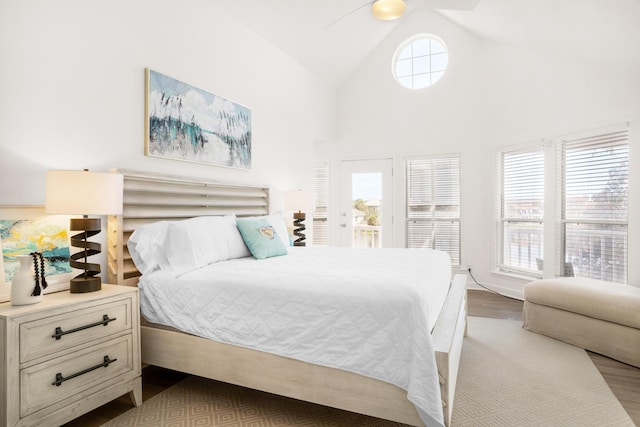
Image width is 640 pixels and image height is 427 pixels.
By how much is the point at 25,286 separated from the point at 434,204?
4.86 m

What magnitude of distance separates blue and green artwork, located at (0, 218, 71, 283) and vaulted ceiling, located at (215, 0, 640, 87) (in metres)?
2.51

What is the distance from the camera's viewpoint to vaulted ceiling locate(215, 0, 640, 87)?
3.11 metres

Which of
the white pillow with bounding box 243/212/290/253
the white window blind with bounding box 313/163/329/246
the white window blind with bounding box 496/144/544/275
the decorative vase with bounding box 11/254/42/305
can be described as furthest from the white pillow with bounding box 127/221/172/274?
the white window blind with bounding box 496/144/544/275

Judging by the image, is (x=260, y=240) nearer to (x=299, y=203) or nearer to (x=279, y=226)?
(x=279, y=226)

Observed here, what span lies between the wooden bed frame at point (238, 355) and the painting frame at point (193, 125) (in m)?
0.25

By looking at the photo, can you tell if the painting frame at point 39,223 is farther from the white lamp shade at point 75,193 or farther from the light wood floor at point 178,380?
the light wood floor at point 178,380

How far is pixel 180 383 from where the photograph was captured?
2.51 m

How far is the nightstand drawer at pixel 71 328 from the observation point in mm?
1669

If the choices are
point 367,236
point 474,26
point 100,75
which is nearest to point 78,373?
point 100,75

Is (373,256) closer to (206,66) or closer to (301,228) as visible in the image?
(301,228)

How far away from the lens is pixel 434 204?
552 centimetres

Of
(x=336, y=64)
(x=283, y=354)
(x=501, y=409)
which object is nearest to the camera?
(x=283, y=354)

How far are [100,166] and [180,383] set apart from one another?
1.53 metres

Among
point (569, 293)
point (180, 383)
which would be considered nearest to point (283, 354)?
point (180, 383)
